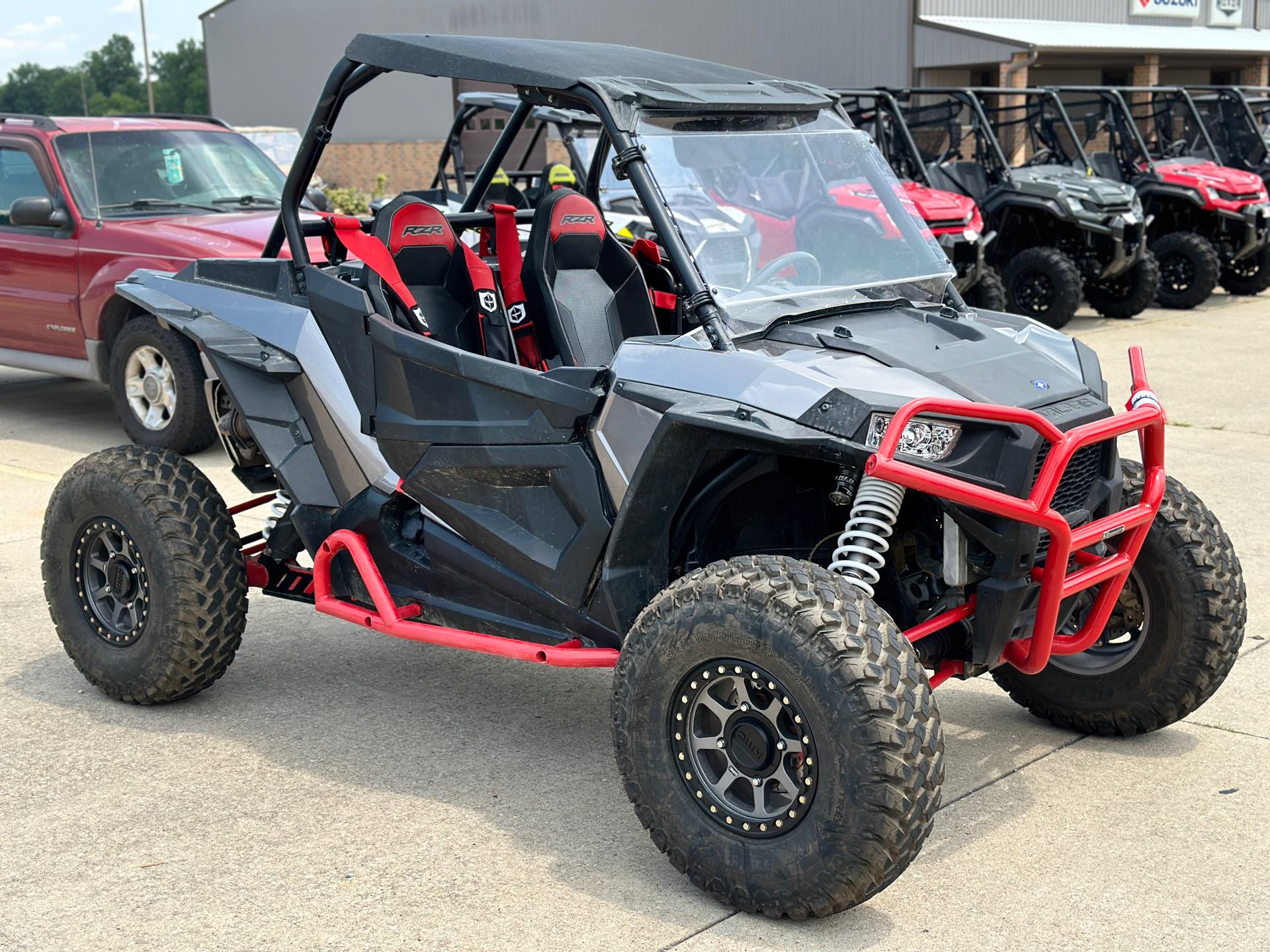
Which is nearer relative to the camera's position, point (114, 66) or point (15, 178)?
point (15, 178)

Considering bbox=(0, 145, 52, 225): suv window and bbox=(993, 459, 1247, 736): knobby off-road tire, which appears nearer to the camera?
bbox=(993, 459, 1247, 736): knobby off-road tire

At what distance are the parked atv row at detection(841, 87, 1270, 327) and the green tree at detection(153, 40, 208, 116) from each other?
9085cm

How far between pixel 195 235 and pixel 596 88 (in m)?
5.60

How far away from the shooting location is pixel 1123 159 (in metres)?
16.1

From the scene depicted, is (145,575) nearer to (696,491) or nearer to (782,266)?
(696,491)

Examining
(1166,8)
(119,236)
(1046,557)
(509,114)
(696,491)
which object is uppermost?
(1166,8)

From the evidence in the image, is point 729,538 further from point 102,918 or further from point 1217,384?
point 1217,384

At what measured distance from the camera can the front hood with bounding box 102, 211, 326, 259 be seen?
8.74 meters

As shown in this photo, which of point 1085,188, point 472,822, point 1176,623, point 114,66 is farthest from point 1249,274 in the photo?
point 114,66

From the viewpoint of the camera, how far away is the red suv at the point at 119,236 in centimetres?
866

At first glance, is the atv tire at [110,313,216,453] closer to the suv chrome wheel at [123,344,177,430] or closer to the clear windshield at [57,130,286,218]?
the suv chrome wheel at [123,344,177,430]

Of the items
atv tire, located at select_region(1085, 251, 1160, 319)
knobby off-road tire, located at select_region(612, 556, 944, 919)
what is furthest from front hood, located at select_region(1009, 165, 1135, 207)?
knobby off-road tire, located at select_region(612, 556, 944, 919)

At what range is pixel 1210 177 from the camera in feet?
50.9

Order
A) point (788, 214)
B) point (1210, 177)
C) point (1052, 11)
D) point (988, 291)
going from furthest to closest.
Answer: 1. point (1052, 11)
2. point (1210, 177)
3. point (988, 291)
4. point (788, 214)
